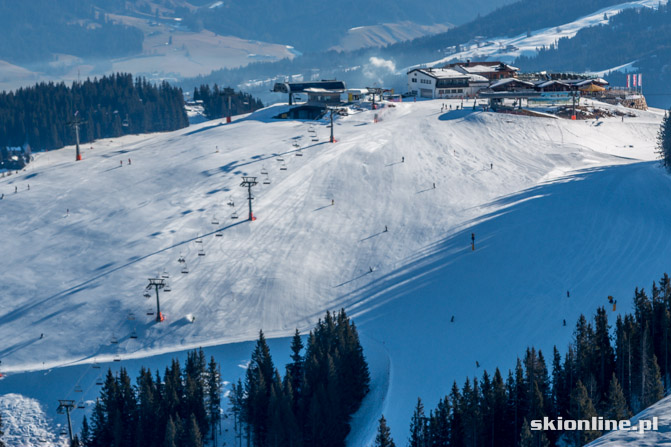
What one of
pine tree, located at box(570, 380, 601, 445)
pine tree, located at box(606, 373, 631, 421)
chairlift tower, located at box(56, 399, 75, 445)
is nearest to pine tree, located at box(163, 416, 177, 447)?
chairlift tower, located at box(56, 399, 75, 445)

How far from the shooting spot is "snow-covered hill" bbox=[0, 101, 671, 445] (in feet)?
185

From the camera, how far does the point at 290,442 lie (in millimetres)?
45156

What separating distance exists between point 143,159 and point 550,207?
4371cm

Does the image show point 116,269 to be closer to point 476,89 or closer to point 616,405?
point 616,405

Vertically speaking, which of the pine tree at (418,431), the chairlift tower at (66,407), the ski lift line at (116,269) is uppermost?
the ski lift line at (116,269)

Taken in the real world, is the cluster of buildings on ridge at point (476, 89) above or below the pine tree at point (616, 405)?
above

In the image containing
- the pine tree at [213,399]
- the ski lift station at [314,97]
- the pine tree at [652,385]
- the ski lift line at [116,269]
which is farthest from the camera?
the ski lift station at [314,97]

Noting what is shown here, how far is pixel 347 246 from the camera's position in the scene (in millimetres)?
68812

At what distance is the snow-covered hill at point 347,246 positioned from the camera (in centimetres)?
5625

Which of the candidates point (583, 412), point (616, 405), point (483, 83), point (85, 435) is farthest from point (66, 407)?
point (483, 83)

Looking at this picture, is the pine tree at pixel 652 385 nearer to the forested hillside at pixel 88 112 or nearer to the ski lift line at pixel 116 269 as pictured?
the ski lift line at pixel 116 269

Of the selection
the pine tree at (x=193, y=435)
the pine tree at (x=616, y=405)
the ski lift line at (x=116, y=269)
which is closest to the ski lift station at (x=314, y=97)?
the ski lift line at (x=116, y=269)

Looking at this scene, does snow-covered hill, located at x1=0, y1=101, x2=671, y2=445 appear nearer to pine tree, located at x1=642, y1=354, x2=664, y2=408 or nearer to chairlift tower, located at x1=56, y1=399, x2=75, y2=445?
chairlift tower, located at x1=56, y1=399, x2=75, y2=445

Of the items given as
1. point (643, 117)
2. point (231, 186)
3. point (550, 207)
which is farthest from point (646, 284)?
point (643, 117)
